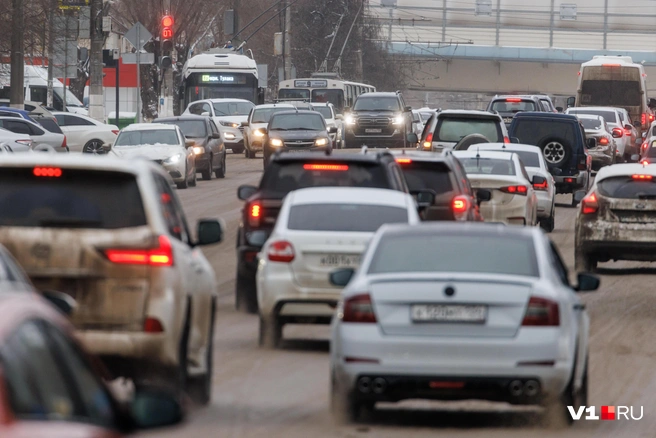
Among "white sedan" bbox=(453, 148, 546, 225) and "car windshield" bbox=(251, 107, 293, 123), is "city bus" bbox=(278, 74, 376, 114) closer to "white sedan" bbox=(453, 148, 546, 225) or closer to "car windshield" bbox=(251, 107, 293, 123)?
"car windshield" bbox=(251, 107, 293, 123)

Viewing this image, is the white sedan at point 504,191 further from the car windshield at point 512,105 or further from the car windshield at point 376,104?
the car windshield at point 376,104

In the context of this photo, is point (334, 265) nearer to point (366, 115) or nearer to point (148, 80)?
point (366, 115)

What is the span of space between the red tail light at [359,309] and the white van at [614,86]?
4778 cm

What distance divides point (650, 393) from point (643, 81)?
46.7 metres

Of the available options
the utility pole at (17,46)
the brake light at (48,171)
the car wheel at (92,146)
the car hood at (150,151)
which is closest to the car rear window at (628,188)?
the brake light at (48,171)

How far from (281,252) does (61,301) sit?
15.6ft

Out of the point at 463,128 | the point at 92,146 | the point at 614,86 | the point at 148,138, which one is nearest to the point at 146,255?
the point at 463,128

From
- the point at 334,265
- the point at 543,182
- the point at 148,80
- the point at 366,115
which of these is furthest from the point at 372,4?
the point at 334,265

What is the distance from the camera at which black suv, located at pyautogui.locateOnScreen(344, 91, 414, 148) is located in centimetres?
5641

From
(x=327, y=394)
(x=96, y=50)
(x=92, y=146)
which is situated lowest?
(x=92, y=146)

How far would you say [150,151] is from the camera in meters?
35.7

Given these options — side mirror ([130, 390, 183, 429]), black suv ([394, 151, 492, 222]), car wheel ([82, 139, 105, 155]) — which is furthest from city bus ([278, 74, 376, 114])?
side mirror ([130, 390, 183, 429])

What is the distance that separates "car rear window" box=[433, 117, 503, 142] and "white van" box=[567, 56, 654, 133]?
24.4 meters

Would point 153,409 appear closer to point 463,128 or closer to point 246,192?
point 246,192
